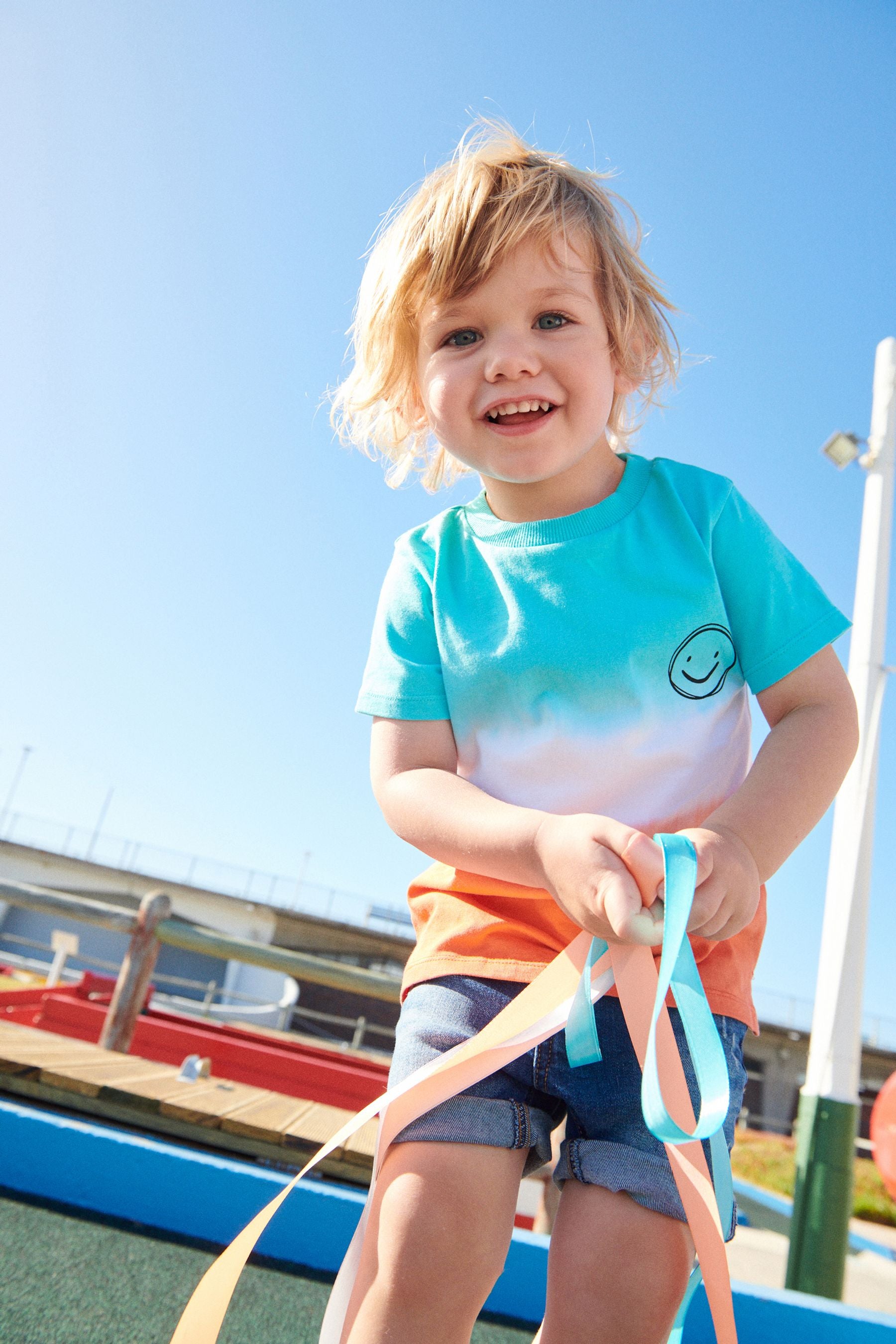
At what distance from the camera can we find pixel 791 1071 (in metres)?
26.0

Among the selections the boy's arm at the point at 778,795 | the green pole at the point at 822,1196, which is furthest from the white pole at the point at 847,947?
the boy's arm at the point at 778,795

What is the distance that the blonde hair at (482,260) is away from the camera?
1.34m

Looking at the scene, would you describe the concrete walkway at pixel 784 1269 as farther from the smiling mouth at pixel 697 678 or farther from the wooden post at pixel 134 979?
the smiling mouth at pixel 697 678

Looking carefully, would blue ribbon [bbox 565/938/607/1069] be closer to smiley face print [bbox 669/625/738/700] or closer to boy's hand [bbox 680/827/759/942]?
boy's hand [bbox 680/827/759/942]

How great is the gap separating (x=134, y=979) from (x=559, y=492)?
2653 mm

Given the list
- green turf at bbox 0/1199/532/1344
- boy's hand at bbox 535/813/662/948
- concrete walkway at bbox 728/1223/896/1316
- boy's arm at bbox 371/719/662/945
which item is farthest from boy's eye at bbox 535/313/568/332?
concrete walkway at bbox 728/1223/896/1316

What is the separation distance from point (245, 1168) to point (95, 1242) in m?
0.33

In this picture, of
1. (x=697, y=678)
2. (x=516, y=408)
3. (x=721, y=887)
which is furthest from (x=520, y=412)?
(x=721, y=887)

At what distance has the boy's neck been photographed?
1412mm

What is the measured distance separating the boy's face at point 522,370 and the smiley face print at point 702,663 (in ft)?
1.10

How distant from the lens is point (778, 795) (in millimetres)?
1075

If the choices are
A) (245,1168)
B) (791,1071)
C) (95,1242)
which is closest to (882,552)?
(245,1168)

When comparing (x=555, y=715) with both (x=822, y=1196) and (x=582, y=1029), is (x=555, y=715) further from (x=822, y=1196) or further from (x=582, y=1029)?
(x=822, y=1196)

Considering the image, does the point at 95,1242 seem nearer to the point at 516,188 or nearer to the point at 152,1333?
the point at 152,1333
